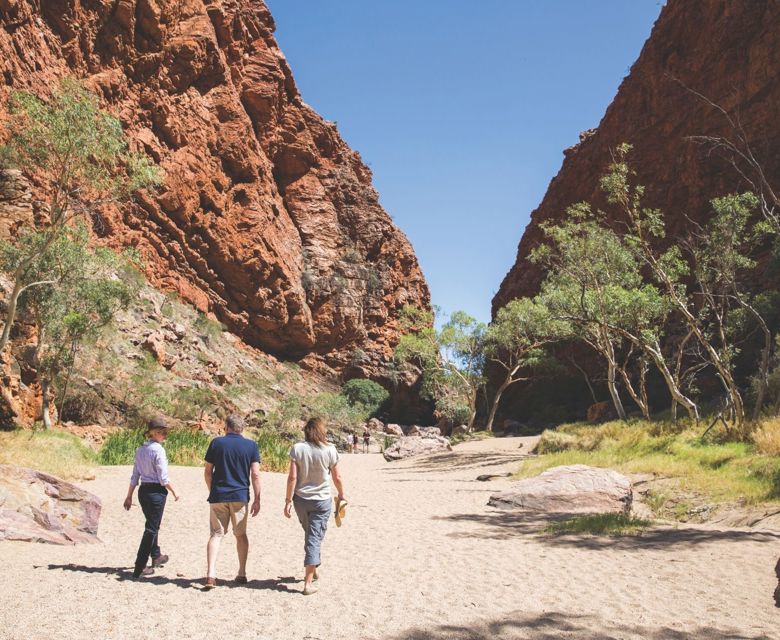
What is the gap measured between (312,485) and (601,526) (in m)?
5.22

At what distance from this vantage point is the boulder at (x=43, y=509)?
264 inches

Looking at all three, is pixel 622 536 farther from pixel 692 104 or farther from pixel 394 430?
pixel 692 104

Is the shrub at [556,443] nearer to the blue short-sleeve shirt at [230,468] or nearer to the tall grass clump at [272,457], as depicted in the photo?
the tall grass clump at [272,457]

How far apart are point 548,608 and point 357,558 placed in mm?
2690

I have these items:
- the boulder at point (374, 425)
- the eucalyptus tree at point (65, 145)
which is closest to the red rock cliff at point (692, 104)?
the boulder at point (374, 425)

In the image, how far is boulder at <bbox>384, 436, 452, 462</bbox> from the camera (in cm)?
2862

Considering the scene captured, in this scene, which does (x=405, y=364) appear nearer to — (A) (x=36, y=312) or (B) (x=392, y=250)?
(B) (x=392, y=250)

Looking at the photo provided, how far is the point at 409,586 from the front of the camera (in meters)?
5.55

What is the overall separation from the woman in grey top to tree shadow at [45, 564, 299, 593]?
306mm

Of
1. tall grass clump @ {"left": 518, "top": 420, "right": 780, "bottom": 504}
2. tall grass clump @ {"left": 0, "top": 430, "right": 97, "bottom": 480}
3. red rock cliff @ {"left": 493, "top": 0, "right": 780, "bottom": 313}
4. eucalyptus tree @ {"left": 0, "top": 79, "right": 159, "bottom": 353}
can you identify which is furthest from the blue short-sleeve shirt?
red rock cliff @ {"left": 493, "top": 0, "right": 780, "bottom": 313}

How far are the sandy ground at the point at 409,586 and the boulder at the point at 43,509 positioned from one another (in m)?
0.27

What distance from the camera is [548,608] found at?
4.90 meters

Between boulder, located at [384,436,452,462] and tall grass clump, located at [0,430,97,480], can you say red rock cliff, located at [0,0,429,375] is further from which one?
tall grass clump, located at [0,430,97,480]

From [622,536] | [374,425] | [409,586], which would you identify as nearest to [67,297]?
[409,586]
